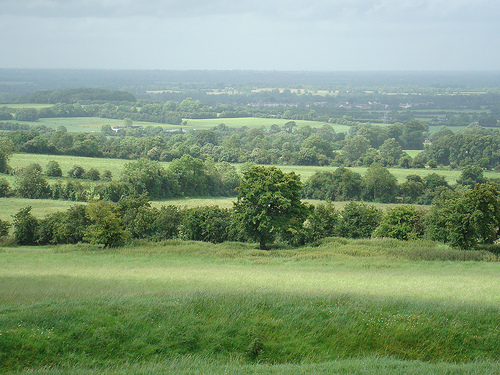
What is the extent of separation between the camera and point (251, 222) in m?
35.9

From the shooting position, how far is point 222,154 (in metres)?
118

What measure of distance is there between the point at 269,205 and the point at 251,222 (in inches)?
75.6

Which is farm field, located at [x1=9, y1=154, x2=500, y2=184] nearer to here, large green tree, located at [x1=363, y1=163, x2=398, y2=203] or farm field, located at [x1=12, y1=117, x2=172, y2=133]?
large green tree, located at [x1=363, y1=163, x2=398, y2=203]

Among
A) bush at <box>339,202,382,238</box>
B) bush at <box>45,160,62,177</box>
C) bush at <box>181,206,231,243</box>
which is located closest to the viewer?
bush at <box>181,206,231,243</box>

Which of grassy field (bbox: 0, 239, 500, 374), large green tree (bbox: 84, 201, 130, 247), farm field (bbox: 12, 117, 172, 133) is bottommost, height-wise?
farm field (bbox: 12, 117, 172, 133)

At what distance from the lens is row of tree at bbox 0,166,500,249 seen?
34812 mm

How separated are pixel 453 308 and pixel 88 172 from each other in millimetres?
74159

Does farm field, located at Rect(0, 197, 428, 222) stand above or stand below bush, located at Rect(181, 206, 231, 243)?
below

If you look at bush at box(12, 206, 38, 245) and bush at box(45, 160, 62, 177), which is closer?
bush at box(12, 206, 38, 245)

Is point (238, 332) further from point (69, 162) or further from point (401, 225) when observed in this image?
point (69, 162)

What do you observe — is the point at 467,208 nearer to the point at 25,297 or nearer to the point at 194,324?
the point at 194,324

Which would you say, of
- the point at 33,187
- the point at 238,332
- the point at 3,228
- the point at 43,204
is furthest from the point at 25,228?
the point at 238,332

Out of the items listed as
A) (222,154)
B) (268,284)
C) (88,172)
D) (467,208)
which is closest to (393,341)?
(268,284)

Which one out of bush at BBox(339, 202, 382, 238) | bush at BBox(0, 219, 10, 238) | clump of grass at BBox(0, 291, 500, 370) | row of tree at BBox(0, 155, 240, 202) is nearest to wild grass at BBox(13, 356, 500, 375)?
clump of grass at BBox(0, 291, 500, 370)
